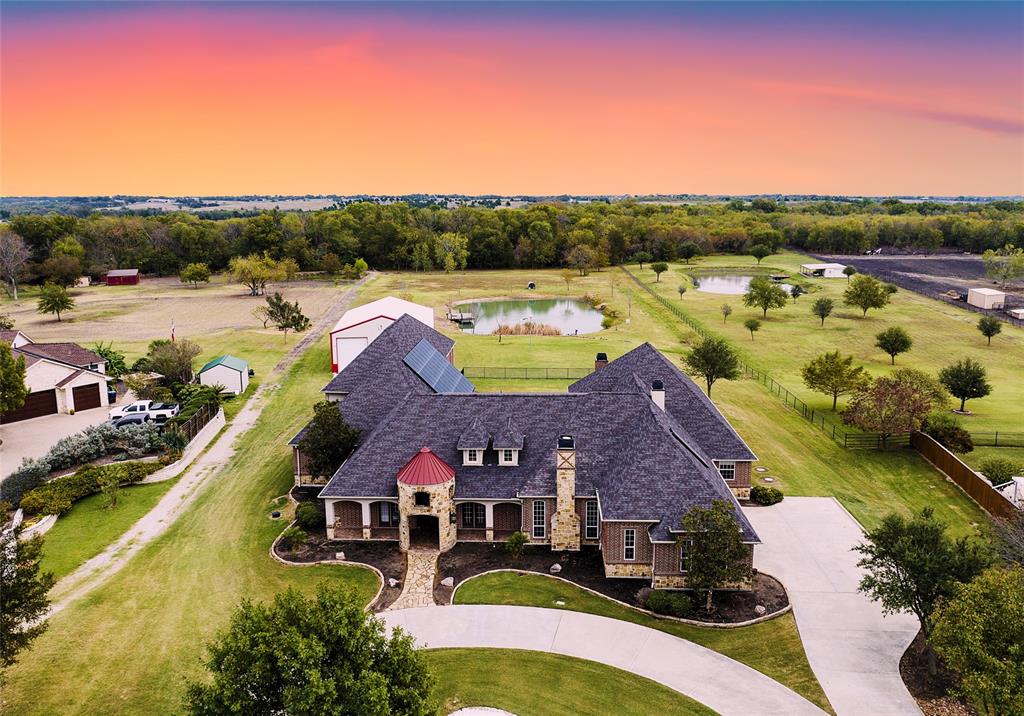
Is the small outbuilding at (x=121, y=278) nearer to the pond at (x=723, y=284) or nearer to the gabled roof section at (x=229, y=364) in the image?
the gabled roof section at (x=229, y=364)

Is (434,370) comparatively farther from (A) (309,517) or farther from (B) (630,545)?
(B) (630,545)

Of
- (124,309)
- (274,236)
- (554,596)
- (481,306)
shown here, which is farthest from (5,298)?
(554,596)

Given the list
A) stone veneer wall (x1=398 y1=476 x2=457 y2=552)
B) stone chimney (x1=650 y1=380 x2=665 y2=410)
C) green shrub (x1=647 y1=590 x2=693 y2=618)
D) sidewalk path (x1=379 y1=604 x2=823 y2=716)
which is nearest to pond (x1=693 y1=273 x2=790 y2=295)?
stone chimney (x1=650 y1=380 x2=665 y2=410)

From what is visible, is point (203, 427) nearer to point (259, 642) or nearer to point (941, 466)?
point (259, 642)

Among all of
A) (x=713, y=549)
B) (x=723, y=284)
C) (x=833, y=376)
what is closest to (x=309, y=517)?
(x=713, y=549)

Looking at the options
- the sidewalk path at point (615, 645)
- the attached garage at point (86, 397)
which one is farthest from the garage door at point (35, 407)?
the sidewalk path at point (615, 645)
